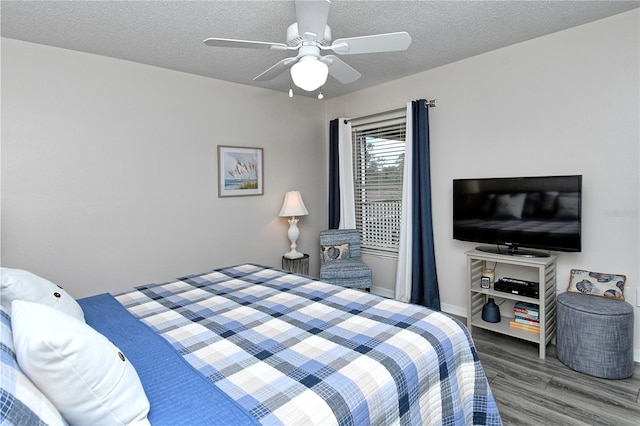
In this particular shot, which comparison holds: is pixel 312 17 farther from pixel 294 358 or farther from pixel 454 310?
pixel 454 310

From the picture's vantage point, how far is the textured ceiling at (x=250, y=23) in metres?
2.34

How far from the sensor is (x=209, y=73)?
3627mm

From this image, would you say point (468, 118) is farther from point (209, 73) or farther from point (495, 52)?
point (209, 73)

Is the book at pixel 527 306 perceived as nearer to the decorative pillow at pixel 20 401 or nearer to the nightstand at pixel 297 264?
the nightstand at pixel 297 264

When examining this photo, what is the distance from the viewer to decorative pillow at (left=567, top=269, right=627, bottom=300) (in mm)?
2645

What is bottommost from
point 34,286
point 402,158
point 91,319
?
point 91,319

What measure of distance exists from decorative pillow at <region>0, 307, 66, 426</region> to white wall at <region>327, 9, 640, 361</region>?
→ 3433mm

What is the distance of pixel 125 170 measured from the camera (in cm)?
327

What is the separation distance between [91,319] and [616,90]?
3830 mm

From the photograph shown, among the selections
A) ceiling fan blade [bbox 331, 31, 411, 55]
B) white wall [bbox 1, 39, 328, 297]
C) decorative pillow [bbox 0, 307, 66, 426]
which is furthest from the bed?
ceiling fan blade [bbox 331, 31, 411, 55]

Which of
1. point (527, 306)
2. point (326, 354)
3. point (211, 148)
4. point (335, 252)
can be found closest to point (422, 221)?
point (335, 252)

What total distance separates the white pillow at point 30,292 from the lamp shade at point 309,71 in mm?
1674

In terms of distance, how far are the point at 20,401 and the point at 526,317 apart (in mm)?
3323

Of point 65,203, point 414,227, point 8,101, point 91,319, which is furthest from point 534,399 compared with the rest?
point 8,101
